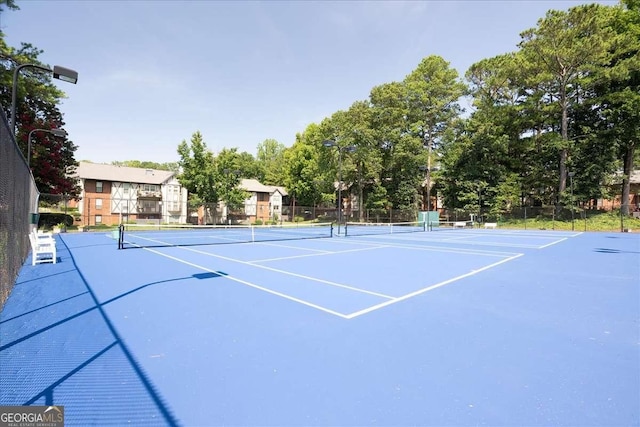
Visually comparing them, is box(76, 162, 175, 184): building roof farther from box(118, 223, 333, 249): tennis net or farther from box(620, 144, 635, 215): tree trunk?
box(620, 144, 635, 215): tree trunk

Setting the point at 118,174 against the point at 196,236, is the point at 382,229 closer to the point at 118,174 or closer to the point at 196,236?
the point at 196,236

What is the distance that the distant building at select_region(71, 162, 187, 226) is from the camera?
41.0 metres

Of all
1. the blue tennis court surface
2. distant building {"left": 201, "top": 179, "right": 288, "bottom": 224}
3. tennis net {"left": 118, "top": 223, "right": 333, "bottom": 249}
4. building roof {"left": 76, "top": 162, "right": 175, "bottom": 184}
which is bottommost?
tennis net {"left": 118, "top": 223, "right": 333, "bottom": 249}

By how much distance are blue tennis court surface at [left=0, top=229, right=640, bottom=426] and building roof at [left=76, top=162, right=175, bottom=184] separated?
41077 millimetres

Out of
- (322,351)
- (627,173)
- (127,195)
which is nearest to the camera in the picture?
(322,351)

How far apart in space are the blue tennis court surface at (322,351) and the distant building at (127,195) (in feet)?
118

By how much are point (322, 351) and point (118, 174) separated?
49.7 metres

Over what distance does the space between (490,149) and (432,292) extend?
41529 mm

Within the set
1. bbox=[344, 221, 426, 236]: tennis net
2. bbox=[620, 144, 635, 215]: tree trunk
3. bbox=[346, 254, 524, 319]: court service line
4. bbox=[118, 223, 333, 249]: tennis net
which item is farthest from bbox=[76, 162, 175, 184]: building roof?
bbox=[620, 144, 635, 215]: tree trunk

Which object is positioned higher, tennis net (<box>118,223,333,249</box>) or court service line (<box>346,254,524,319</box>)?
court service line (<box>346,254,524,319</box>)

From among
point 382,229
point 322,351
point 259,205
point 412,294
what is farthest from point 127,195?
point 322,351

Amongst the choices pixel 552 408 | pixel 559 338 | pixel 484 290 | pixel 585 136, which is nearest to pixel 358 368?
pixel 552 408

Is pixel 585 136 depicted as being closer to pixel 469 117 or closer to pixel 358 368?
pixel 469 117

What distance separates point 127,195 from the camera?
44.2 m
